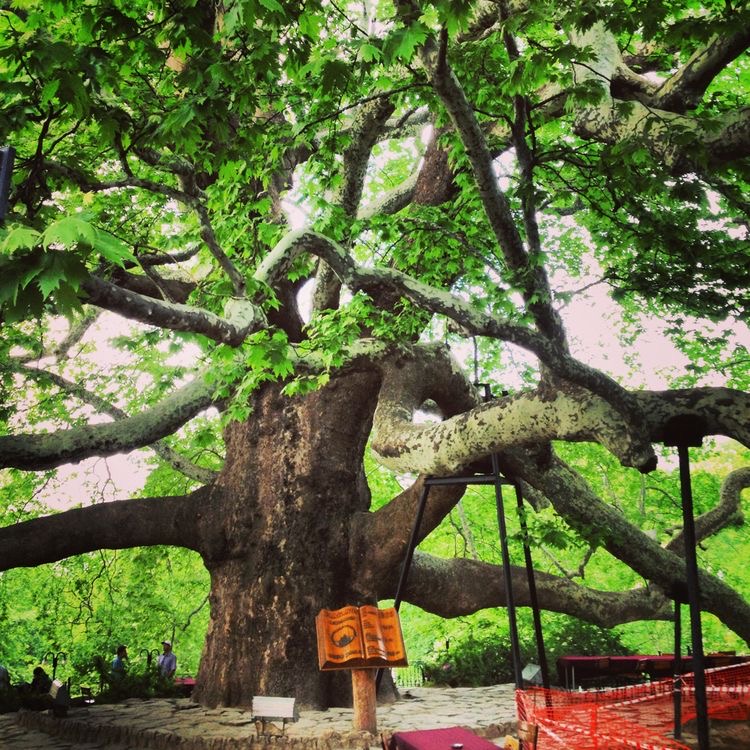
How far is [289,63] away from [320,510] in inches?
253

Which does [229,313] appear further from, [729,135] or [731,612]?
[731,612]

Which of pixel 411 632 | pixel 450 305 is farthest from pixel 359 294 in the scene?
pixel 411 632

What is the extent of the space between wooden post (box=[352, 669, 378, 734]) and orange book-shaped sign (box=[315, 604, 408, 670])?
17cm

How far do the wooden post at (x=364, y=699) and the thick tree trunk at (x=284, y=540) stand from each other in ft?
4.93

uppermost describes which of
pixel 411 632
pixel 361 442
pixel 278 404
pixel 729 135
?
pixel 729 135

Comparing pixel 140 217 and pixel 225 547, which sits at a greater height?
pixel 140 217

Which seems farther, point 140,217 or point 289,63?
point 140,217

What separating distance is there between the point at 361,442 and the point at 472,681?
20.6 feet

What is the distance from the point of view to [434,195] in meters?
10.2

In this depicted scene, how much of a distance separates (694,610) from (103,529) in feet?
25.6

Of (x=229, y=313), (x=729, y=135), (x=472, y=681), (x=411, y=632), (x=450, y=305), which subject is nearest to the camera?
(x=729, y=135)

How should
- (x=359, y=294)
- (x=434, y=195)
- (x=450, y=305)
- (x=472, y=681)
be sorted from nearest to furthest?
1. (x=450, y=305)
2. (x=359, y=294)
3. (x=434, y=195)
4. (x=472, y=681)

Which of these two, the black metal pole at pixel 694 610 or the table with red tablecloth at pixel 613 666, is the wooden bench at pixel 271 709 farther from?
the table with red tablecloth at pixel 613 666

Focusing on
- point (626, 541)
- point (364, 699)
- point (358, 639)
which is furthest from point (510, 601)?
point (626, 541)
